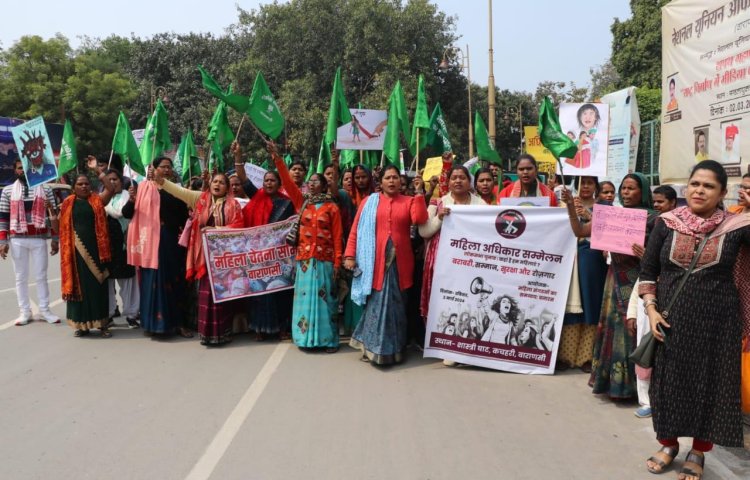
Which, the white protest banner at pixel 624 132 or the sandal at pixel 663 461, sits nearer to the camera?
the sandal at pixel 663 461

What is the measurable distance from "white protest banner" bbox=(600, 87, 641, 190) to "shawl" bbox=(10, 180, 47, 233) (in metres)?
7.84

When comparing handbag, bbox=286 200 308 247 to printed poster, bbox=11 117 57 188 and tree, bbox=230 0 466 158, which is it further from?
tree, bbox=230 0 466 158

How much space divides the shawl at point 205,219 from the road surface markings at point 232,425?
132cm

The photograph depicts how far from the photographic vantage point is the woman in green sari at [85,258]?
246 inches

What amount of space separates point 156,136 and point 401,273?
385 cm

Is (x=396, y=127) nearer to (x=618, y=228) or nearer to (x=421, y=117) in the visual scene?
(x=421, y=117)

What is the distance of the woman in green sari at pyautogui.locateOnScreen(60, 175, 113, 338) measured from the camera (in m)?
6.24

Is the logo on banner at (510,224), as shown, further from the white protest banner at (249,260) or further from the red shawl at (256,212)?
the red shawl at (256,212)

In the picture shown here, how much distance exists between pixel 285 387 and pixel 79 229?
3233 millimetres

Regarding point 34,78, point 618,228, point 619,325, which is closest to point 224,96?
point 618,228

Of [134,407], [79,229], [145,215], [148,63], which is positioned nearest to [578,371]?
[134,407]

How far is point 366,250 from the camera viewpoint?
543 centimetres

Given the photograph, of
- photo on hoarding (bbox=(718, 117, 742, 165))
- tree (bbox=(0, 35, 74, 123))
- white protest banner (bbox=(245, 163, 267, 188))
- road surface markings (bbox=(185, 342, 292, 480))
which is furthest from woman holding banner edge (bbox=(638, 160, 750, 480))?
tree (bbox=(0, 35, 74, 123))

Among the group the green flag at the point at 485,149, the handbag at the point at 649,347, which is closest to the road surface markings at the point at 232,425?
the handbag at the point at 649,347
